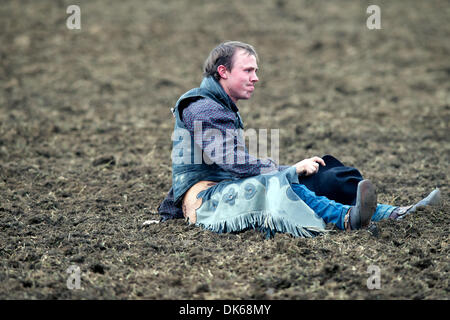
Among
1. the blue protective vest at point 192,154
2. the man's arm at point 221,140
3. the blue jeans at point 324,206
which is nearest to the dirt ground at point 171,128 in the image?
the blue jeans at point 324,206

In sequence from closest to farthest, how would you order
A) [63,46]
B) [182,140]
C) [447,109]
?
[182,140]
[447,109]
[63,46]

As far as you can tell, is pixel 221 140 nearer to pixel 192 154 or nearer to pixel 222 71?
pixel 192 154

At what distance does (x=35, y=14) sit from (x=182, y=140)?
28.2ft

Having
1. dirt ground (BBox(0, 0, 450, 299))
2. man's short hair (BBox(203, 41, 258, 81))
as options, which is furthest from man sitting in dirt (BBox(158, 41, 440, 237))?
dirt ground (BBox(0, 0, 450, 299))

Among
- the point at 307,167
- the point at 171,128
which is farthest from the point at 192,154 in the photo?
the point at 171,128

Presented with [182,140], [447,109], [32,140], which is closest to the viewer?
[182,140]

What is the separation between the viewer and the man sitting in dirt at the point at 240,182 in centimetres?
373

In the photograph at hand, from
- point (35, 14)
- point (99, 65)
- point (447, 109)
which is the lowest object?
point (447, 109)

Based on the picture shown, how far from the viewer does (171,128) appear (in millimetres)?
7488

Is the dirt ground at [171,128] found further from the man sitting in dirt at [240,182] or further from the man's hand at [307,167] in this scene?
the man's hand at [307,167]

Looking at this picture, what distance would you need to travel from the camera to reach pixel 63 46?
Result: 34.4 feet

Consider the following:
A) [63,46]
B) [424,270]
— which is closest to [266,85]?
[63,46]

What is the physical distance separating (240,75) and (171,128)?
354 cm
